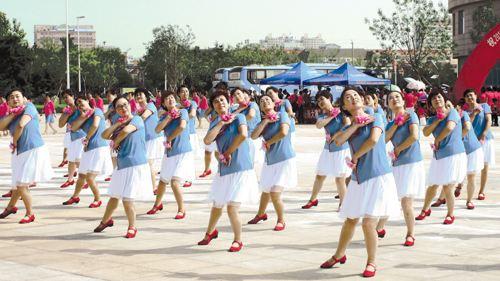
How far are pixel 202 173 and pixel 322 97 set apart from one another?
272 inches

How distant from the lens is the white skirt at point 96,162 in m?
13.9

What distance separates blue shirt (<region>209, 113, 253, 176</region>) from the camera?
995 cm

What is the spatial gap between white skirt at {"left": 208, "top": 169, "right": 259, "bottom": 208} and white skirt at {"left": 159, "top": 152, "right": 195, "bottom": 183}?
2.49 meters

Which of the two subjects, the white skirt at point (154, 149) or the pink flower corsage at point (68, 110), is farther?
the white skirt at point (154, 149)

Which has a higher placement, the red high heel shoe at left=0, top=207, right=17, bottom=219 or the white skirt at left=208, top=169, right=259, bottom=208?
the white skirt at left=208, top=169, right=259, bottom=208

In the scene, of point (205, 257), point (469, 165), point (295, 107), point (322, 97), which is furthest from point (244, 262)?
point (295, 107)

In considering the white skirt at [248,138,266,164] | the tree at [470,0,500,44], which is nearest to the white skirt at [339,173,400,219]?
the white skirt at [248,138,266,164]

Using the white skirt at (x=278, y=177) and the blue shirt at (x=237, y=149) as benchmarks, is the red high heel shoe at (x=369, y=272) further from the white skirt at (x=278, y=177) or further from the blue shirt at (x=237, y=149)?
the white skirt at (x=278, y=177)

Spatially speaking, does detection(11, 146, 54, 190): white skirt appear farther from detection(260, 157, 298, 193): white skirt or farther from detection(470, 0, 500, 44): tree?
detection(470, 0, 500, 44): tree

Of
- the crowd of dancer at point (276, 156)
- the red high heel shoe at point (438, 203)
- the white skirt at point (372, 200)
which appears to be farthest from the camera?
the red high heel shoe at point (438, 203)

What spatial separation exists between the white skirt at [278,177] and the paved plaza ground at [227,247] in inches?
20.6

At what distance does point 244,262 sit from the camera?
934 cm

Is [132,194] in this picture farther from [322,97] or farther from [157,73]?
[157,73]

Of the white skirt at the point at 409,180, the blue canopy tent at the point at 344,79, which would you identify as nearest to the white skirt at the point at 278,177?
the white skirt at the point at 409,180
